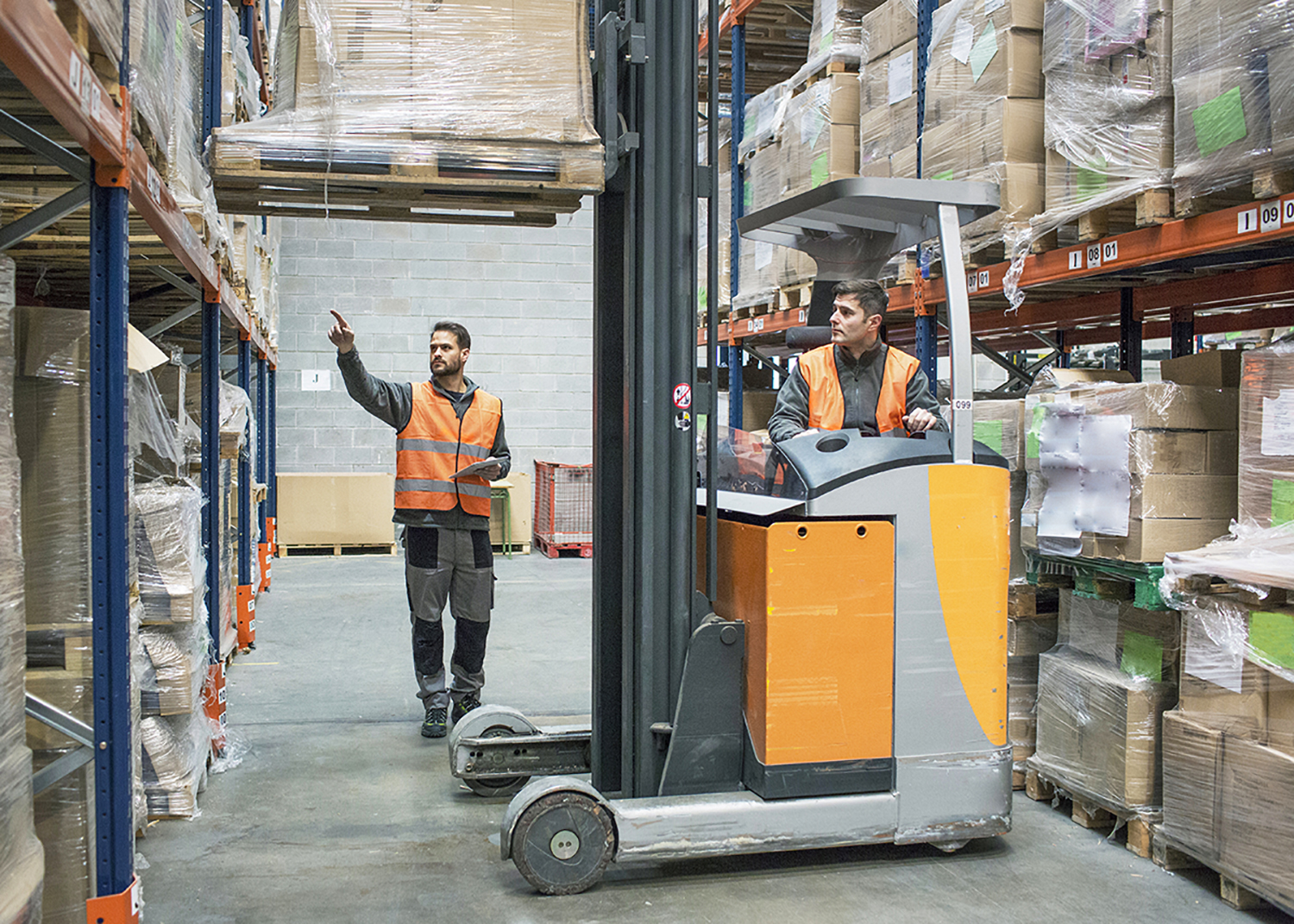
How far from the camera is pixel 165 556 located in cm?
444

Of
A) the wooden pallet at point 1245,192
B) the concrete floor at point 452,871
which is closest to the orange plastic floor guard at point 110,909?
the concrete floor at point 452,871

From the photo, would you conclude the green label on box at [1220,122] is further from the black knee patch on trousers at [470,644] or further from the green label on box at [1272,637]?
the black knee patch on trousers at [470,644]

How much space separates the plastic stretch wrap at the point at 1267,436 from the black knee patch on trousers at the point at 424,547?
11.8 feet

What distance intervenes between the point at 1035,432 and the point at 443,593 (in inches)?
117

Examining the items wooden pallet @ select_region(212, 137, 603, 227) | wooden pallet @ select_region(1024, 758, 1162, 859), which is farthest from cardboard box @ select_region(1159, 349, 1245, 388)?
wooden pallet @ select_region(212, 137, 603, 227)

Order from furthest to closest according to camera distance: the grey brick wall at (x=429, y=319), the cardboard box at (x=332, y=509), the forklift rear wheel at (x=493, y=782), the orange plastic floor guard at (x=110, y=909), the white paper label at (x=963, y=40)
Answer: the grey brick wall at (x=429, y=319) < the cardboard box at (x=332, y=509) < the white paper label at (x=963, y=40) < the forklift rear wheel at (x=493, y=782) < the orange plastic floor guard at (x=110, y=909)

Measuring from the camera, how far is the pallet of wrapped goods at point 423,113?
3271 millimetres

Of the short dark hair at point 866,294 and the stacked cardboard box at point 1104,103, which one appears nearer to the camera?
the stacked cardboard box at point 1104,103

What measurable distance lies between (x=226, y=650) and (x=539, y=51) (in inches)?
176

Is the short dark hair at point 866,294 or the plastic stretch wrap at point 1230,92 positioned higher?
the plastic stretch wrap at point 1230,92

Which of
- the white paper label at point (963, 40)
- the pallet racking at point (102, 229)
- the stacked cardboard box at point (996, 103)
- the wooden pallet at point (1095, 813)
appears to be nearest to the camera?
the pallet racking at point (102, 229)

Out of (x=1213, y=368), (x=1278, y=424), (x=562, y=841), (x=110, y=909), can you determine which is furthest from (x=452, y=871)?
(x=1213, y=368)

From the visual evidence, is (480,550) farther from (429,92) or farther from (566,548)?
(566,548)

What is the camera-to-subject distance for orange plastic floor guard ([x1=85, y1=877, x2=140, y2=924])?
2.93 meters
